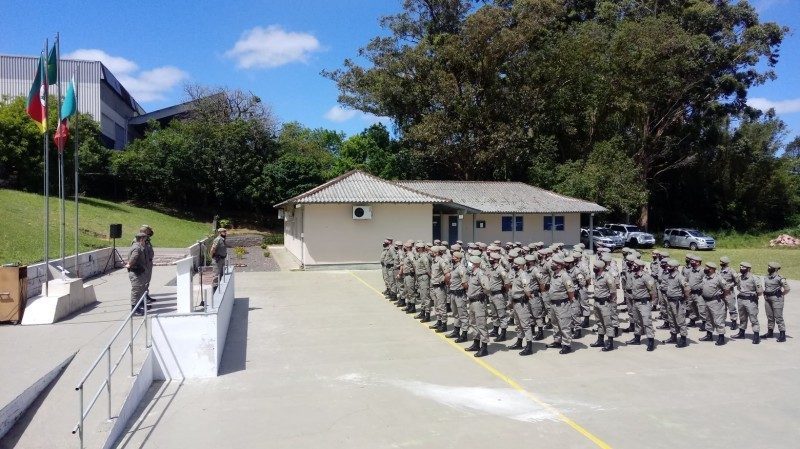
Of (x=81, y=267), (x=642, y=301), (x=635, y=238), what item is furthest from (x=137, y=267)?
(x=635, y=238)

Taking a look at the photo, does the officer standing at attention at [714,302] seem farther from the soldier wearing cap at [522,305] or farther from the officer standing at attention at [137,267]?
the officer standing at attention at [137,267]

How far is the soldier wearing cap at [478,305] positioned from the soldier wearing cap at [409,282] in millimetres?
3193

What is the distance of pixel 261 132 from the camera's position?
47781mm

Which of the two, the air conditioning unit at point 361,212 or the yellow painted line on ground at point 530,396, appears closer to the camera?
the yellow painted line on ground at point 530,396

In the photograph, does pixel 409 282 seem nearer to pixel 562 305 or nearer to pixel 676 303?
pixel 562 305

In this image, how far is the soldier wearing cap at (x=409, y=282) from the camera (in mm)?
12922

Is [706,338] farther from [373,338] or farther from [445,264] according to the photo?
[373,338]

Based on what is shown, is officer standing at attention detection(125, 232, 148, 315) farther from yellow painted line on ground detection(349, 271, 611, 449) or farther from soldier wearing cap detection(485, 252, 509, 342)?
soldier wearing cap detection(485, 252, 509, 342)

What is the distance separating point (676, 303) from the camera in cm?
1002

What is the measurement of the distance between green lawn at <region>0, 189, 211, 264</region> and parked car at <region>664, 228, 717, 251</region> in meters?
30.2

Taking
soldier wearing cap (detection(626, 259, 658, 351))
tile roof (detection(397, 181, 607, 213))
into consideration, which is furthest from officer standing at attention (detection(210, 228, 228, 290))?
tile roof (detection(397, 181, 607, 213))

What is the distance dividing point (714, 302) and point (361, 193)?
14782 mm

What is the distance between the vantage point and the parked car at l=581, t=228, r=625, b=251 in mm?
32344

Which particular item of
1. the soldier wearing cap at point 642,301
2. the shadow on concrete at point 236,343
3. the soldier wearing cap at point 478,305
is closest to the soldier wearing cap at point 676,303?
the soldier wearing cap at point 642,301
